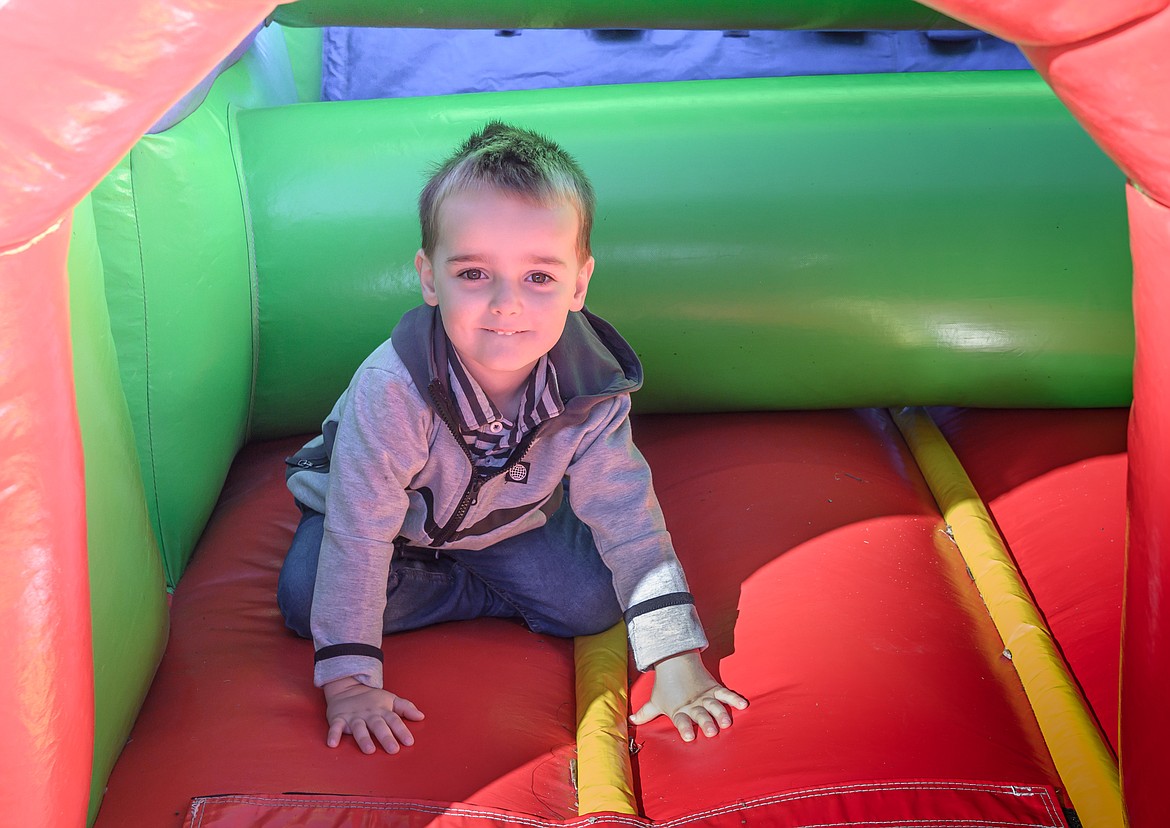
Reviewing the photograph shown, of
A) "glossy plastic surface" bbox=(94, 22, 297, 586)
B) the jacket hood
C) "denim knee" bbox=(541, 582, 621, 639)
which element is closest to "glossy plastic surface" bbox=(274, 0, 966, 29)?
"glossy plastic surface" bbox=(94, 22, 297, 586)

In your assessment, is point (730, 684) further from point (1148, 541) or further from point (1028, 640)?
point (1148, 541)

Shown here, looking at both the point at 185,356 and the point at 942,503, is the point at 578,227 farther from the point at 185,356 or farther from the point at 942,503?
the point at 942,503

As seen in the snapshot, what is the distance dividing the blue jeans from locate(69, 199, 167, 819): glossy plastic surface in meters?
0.19

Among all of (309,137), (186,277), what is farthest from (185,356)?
(309,137)

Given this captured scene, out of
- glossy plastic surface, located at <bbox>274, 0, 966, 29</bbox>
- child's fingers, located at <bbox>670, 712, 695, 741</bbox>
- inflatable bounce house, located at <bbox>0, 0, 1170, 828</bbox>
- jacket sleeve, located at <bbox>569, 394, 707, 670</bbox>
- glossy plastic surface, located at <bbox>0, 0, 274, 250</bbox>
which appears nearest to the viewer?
glossy plastic surface, located at <bbox>0, 0, 274, 250</bbox>

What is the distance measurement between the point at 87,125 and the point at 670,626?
2.24 ft

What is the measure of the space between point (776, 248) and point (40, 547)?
98 cm

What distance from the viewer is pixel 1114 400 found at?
58.7 inches

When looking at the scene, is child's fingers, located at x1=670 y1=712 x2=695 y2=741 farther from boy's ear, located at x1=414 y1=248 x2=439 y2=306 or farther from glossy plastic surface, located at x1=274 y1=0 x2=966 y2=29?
glossy plastic surface, located at x1=274 y1=0 x2=966 y2=29

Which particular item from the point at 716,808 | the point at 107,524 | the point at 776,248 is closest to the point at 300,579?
the point at 107,524

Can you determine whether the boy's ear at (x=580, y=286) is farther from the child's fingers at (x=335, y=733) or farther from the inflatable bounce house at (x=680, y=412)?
the child's fingers at (x=335, y=733)

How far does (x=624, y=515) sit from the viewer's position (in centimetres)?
115

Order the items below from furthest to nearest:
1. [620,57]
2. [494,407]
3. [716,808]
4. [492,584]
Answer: [620,57]
[492,584]
[494,407]
[716,808]

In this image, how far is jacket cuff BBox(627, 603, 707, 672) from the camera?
1.06 meters
